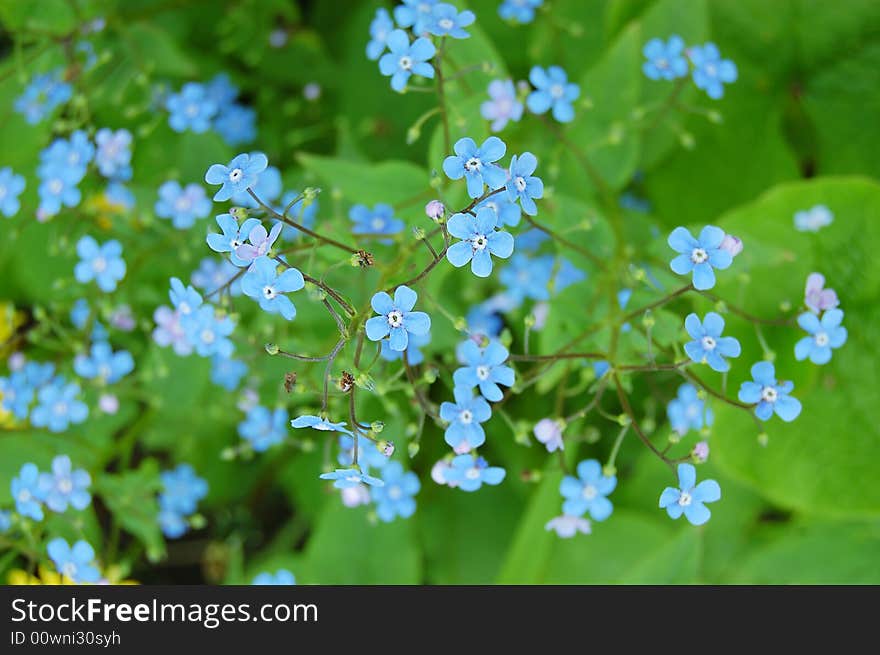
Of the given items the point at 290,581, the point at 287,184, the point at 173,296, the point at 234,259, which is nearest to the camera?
the point at 234,259

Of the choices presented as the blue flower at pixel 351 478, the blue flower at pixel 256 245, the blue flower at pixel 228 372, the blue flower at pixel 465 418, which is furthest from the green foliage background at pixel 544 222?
the blue flower at pixel 351 478

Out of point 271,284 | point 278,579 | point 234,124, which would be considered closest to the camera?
point 271,284

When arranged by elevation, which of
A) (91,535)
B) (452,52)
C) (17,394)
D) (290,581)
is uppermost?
(452,52)

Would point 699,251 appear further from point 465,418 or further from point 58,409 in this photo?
point 58,409

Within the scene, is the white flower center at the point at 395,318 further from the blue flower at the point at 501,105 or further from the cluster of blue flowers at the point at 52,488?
the cluster of blue flowers at the point at 52,488

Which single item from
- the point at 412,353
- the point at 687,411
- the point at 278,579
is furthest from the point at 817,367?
the point at 278,579
